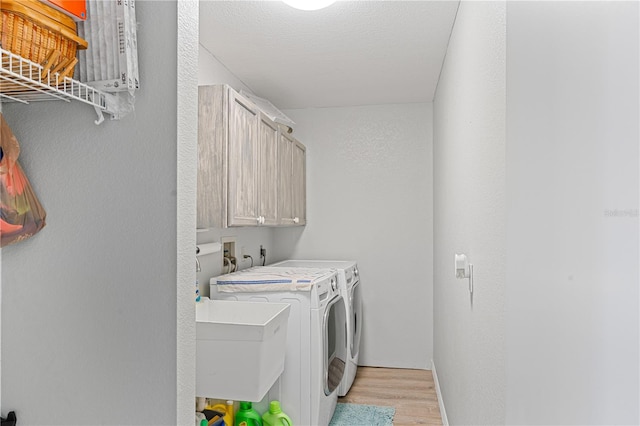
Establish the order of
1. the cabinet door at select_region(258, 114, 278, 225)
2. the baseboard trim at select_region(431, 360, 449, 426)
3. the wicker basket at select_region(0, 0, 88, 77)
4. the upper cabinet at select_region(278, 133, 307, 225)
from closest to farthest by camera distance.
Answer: the wicker basket at select_region(0, 0, 88, 77), the baseboard trim at select_region(431, 360, 449, 426), the cabinet door at select_region(258, 114, 278, 225), the upper cabinet at select_region(278, 133, 307, 225)

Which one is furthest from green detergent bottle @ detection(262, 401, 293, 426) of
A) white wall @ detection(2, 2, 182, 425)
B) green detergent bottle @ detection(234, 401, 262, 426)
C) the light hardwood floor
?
white wall @ detection(2, 2, 182, 425)

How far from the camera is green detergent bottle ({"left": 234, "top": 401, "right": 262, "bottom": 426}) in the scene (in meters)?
2.56

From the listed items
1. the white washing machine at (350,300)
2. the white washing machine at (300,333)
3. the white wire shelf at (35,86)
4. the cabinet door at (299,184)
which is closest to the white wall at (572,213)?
the white wire shelf at (35,86)

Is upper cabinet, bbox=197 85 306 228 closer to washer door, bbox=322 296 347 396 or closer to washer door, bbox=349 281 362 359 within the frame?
washer door, bbox=322 296 347 396

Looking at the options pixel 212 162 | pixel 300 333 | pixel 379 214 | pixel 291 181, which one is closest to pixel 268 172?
pixel 291 181

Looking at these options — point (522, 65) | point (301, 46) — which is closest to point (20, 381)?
point (522, 65)

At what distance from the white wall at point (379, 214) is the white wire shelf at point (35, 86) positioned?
3252 mm

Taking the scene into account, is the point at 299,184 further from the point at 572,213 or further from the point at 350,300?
the point at 572,213

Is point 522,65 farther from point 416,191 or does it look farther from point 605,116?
point 416,191

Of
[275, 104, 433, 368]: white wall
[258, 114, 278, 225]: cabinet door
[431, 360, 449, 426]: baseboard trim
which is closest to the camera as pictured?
[431, 360, 449, 426]: baseboard trim

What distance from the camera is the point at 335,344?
3314mm

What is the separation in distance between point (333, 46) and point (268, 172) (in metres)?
0.90

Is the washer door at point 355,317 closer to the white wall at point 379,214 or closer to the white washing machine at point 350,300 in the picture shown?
the white washing machine at point 350,300

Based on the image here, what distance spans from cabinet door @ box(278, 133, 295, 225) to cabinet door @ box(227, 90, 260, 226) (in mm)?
524
